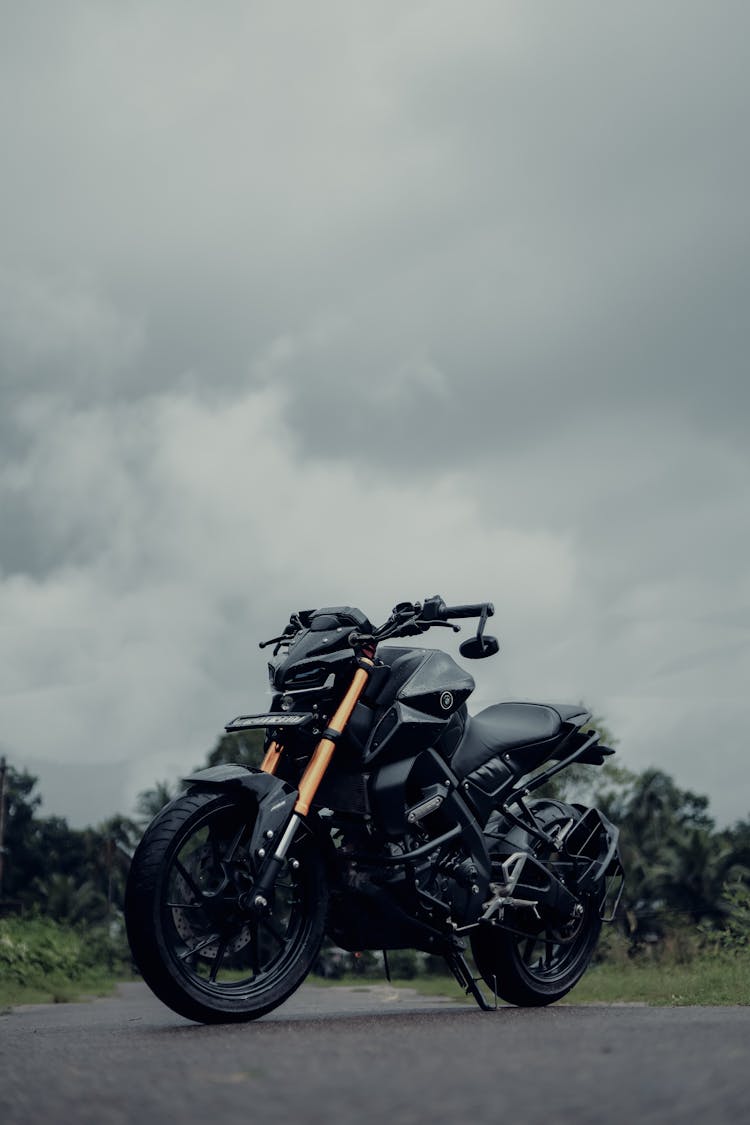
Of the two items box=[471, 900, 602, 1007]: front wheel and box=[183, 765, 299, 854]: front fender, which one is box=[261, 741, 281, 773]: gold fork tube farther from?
box=[471, 900, 602, 1007]: front wheel

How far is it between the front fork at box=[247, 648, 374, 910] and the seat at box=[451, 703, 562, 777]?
0.78 meters

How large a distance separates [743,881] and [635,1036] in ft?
154

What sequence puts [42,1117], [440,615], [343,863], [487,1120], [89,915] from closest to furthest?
1. [487,1120]
2. [42,1117]
3. [343,863]
4. [440,615]
5. [89,915]

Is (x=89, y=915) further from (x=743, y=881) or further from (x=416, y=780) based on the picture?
(x=416, y=780)

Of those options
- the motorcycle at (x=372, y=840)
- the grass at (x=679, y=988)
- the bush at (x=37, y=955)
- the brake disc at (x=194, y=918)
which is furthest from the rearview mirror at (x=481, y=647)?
the bush at (x=37, y=955)

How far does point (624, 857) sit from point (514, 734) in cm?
4694

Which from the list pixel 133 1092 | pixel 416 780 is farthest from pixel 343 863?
pixel 133 1092

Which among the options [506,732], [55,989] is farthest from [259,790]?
[55,989]

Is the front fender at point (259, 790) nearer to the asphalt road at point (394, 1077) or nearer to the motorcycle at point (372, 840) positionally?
the motorcycle at point (372, 840)

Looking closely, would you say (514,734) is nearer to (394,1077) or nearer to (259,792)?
(259,792)

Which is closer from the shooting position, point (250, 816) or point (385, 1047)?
point (385, 1047)

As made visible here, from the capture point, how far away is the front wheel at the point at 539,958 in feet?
21.4

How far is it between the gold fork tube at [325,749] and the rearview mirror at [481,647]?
705mm

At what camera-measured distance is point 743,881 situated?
4775cm
